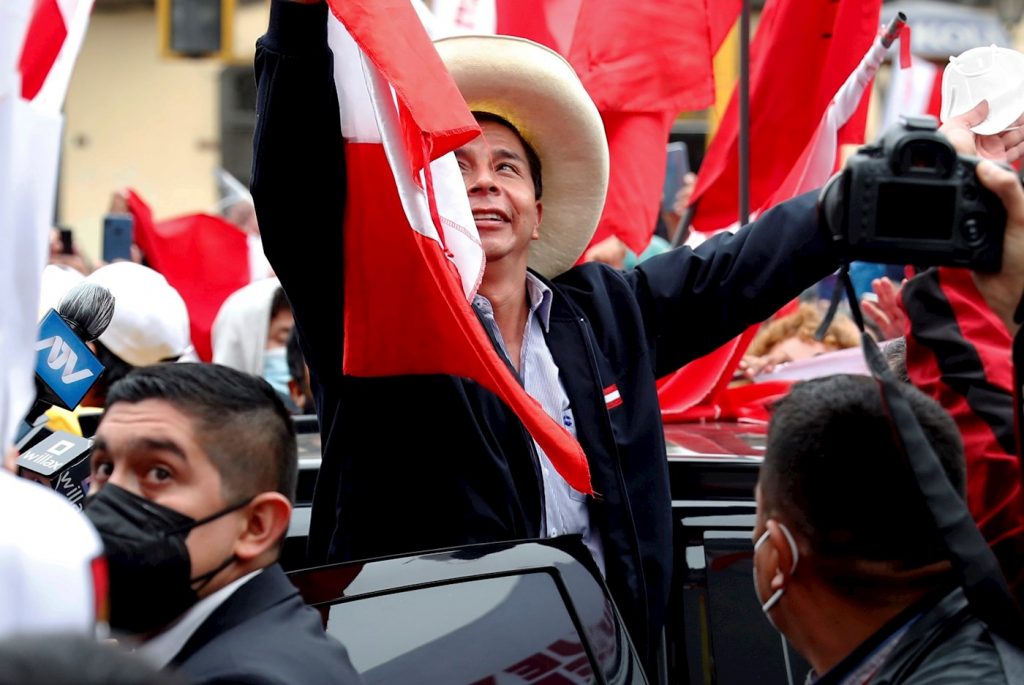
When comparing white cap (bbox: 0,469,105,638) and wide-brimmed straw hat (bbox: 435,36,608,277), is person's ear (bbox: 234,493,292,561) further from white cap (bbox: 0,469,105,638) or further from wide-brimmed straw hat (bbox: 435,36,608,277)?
wide-brimmed straw hat (bbox: 435,36,608,277)

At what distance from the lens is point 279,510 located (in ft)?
8.01

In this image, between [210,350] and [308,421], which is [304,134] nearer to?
[308,421]

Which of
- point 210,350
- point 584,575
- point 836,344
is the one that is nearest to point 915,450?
point 584,575

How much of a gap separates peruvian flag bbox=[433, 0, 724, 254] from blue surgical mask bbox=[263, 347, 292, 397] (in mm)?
1562

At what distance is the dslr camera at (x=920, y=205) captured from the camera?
6.26 ft

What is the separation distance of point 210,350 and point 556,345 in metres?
4.41

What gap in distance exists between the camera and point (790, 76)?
545 centimetres

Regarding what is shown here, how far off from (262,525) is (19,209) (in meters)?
0.60

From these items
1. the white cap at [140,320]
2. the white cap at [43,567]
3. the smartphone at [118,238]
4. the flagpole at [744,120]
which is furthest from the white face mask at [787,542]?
the smartphone at [118,238]

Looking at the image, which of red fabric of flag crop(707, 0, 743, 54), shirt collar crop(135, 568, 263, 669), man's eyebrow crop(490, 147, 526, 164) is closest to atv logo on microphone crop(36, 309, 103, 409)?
shirt collar crop(135, 568, 263, 669)

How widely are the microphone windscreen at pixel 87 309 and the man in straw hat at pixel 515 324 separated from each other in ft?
1.39

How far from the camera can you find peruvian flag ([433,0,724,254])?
534 centimetres

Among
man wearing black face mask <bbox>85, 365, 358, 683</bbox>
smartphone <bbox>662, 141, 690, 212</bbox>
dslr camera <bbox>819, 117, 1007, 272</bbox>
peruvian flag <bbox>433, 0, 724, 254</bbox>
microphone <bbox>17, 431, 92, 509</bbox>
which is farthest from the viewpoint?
smartphone <bbox>662, 141, 690, 212</bbox>

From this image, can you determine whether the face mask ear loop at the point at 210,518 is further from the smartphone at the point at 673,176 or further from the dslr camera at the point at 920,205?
the smartphone at the point at 673,176
